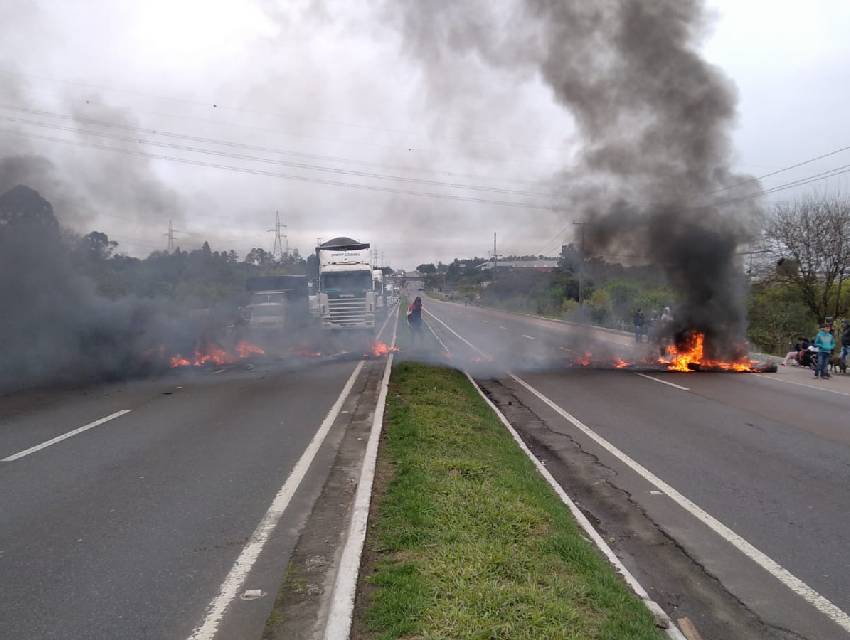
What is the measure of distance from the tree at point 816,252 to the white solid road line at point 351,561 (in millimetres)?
25001

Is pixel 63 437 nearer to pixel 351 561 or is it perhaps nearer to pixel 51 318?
pixel 351 561

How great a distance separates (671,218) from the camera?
17266mm

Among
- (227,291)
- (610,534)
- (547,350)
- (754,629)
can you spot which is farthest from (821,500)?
(227,291)

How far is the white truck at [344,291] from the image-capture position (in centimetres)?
2520

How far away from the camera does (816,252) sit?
86.2 ft

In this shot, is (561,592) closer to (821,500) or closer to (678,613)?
(678,613)

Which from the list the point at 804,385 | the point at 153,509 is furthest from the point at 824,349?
the point at 153,509

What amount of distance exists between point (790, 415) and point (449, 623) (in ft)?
29.3

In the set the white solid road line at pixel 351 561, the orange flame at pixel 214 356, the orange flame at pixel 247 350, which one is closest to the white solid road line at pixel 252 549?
the white solid road line at pixel 351 561

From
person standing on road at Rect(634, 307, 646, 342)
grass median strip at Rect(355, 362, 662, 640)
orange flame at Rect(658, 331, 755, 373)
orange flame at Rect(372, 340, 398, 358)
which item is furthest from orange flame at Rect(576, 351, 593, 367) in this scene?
grass median strip at Rect(355, 362, 662, 640)

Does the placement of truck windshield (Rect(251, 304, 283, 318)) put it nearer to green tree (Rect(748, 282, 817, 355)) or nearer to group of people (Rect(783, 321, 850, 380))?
group of people (Rect(783, 321, 850, 380))

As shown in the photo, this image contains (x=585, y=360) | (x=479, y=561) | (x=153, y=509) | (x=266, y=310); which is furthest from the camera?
(x=266, y=310)

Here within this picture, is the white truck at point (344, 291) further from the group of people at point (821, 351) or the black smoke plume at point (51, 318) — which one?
the group of people at point (821, 351)

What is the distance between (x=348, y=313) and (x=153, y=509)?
1989 cm
